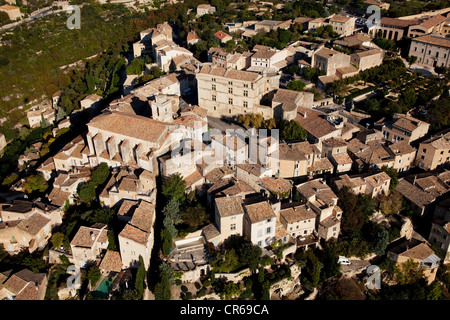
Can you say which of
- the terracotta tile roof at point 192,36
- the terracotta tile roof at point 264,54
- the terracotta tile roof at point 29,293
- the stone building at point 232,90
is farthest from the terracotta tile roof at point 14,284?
the terracotta tile roof at point 192,36

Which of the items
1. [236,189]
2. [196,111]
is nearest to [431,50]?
[196,111]

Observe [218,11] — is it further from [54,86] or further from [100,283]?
[100,283]

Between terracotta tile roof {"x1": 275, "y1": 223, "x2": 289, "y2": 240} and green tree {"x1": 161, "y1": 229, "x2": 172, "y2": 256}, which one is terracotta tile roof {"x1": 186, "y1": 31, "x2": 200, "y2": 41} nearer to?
terracotta tile roof {"x1": 275, "y1": 223, "x2": 289, "y2": 240}

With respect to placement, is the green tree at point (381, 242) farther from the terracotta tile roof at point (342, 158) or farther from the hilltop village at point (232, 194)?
the terracotta tile roof at point (342, 158)

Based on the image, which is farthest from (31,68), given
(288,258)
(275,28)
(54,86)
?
(288,258)

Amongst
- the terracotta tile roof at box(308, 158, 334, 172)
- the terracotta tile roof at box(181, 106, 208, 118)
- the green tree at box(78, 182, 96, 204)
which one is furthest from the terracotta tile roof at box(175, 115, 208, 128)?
the terracotta tile roof at box(308, 158, 334, 172)
